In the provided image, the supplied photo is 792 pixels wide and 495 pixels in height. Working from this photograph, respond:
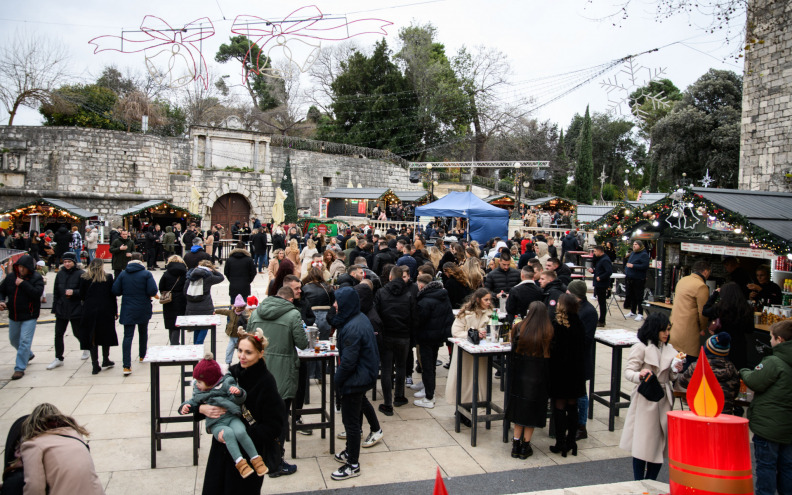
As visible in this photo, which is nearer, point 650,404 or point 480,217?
point 650,404

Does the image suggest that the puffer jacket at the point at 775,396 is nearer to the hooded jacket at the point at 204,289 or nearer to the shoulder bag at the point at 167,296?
the hooded jacket at the point at 204,289

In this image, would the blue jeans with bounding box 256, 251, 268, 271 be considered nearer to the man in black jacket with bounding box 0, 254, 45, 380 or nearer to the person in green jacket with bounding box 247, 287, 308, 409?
the man in black jacket with bounding box 0, 254, 45, 380

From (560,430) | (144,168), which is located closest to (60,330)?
(560,430)

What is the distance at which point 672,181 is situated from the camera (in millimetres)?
28125

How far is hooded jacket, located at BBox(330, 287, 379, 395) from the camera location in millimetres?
4141

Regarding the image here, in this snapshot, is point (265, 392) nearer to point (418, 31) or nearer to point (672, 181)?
point (672, 181)

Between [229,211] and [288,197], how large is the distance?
2.97 m

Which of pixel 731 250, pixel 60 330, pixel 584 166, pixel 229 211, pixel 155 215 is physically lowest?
pixel 60 330

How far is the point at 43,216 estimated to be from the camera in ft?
59.2

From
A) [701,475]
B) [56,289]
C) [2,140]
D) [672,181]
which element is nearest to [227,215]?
[2,140]

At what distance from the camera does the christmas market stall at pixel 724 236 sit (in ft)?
20.7

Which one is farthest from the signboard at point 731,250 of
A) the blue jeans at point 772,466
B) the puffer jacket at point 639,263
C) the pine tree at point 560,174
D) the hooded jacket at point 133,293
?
the pine tree at point 560,174

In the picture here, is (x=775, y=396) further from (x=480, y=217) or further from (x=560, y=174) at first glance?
(x=560, y=174)

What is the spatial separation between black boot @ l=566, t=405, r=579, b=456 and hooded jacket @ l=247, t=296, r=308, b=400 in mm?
2394
